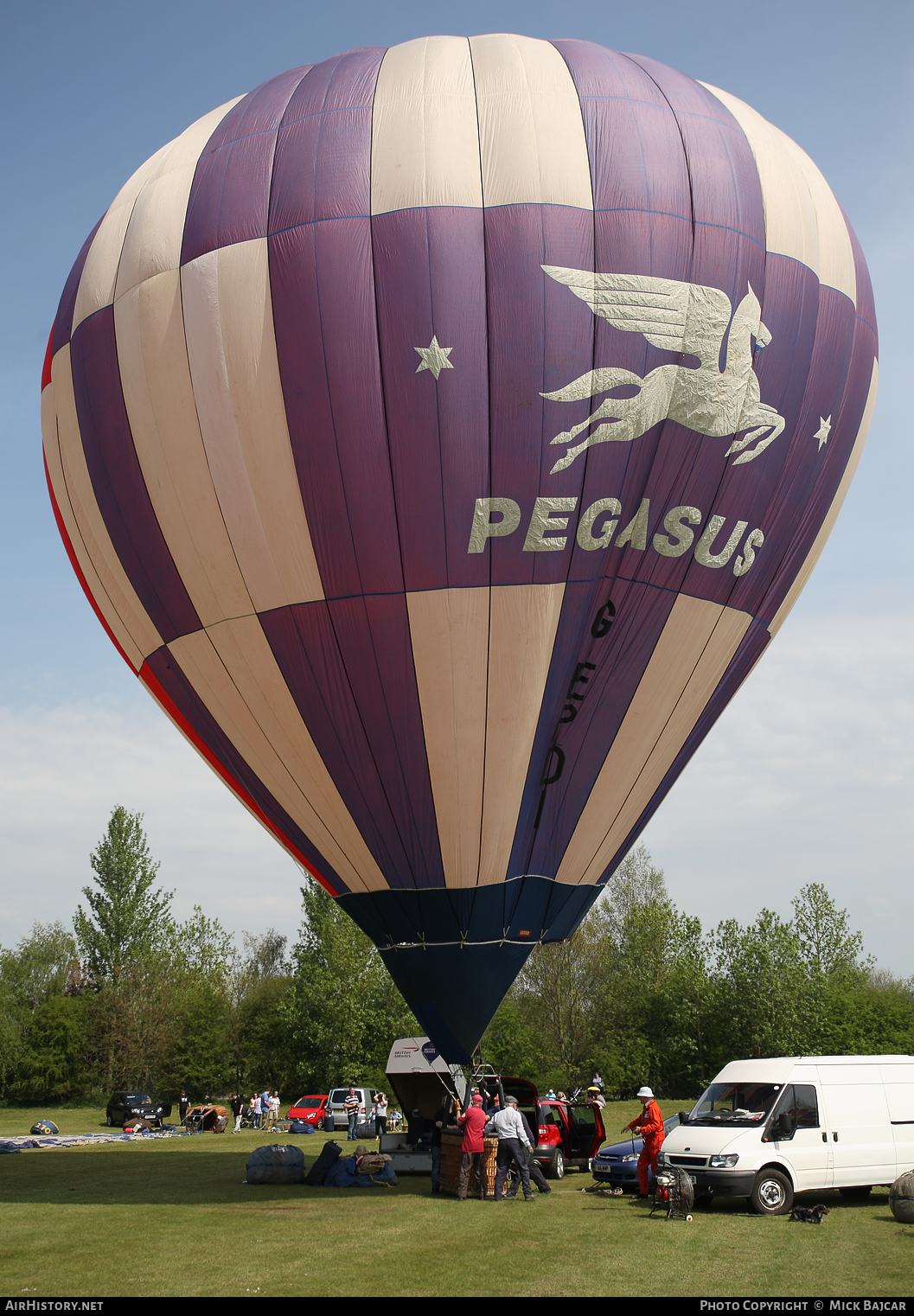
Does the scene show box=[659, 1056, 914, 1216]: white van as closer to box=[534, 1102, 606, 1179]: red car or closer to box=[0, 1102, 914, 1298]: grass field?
box=[0, 1102, 914, 1298]: grass field

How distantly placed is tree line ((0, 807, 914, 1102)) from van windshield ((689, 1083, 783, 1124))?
26.5 metres

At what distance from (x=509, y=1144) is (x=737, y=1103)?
98.4 inches

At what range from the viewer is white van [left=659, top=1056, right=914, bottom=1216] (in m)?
10.5

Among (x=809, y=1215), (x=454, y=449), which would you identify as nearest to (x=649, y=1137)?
(x=809, y=1215)

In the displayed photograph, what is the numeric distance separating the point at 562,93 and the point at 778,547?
552 cm

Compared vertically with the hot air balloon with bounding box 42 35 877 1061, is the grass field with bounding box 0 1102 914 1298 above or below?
below

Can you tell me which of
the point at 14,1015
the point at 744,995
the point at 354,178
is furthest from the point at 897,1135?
the point at 14,1015

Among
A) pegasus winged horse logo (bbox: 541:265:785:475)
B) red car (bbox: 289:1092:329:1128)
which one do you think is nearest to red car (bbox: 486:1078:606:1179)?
pegasus winged horse logo (bbox: 541:265:785:475)

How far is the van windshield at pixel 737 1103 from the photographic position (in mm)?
10953

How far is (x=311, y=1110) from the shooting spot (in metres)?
30.1

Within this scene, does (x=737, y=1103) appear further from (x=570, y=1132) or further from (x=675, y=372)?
(x=675, y=372)

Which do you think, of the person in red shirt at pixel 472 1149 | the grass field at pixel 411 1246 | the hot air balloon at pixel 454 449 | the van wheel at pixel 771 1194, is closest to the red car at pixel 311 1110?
the grass field at pixel 411 1246

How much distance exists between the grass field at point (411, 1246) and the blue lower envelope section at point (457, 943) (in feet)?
5.85

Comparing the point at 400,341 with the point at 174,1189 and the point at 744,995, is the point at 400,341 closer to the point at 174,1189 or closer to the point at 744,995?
the point at 174,1189
